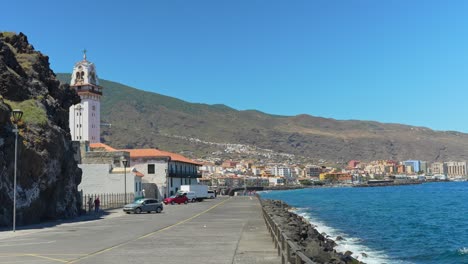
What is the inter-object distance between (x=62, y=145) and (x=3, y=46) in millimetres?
9060

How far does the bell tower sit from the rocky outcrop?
76.1 meters

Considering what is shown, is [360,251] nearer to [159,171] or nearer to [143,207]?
[143,207]

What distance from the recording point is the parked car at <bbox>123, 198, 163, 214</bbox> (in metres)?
49.2

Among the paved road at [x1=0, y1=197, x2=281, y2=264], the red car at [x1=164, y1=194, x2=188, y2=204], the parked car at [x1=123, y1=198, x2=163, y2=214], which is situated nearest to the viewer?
the paved road at [x1=0, y1=197, x2=281, y2=264]

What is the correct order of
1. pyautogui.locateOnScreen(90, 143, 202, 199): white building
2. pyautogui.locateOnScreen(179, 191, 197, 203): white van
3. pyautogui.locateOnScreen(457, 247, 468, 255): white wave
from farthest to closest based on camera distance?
1. pyautogui.locateOnScreen(90, 143, 202, 199): white building
2. pyautogui.locateOnScreen(179, 191, 197, 203): white van
3. pyautogui.locateOnScreen(457, 247, 468, 255): white wave

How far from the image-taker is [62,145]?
4131cm

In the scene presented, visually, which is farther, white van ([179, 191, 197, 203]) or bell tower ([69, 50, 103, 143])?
bell tower ([69, 50, 103, 143])

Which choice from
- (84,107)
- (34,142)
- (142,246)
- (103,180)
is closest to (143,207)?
(34,142)

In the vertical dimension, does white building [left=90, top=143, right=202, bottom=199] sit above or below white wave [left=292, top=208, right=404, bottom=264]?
above

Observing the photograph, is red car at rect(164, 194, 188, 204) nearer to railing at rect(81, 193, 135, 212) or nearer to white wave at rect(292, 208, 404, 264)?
railing at rect(81, 193, 135, 212)

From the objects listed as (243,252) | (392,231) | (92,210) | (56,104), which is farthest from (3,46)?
(392,231)

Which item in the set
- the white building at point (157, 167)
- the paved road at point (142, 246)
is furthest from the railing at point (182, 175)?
the paved road at point (142, 246)

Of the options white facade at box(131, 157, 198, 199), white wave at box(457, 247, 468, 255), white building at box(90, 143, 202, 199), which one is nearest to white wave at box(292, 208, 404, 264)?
white wave at box(457, 247, 468, 255)

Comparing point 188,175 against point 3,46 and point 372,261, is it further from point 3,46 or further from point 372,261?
point 372,261
